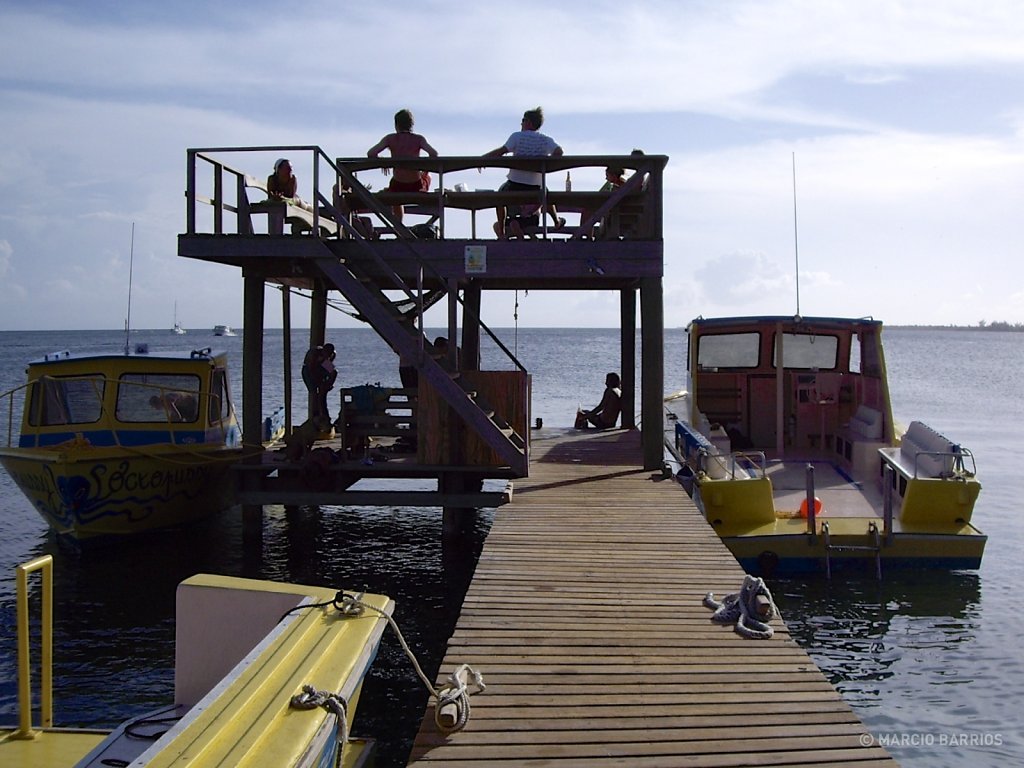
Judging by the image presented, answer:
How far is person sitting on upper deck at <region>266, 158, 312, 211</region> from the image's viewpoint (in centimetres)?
1266

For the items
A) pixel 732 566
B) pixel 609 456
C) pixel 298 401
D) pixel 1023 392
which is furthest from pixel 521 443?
pixel 1023 392

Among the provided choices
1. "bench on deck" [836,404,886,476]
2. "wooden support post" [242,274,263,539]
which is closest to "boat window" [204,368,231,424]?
"wooden support post" [242,274,263,539]

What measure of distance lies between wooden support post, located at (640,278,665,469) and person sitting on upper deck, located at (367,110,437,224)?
3.12 meters

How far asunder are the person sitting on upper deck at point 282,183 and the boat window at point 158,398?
3.51 meters

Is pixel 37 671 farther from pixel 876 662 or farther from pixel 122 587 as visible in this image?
pixel 876 662

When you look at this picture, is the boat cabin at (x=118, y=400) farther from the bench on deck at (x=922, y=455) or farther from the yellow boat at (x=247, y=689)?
the bench on deck at (x=922, y=455)

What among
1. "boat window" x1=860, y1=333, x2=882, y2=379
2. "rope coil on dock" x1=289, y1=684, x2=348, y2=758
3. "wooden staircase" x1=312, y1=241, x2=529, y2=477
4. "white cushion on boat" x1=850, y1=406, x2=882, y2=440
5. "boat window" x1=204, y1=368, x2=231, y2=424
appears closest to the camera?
"rope coil on dock" x1=289, y1=684, x2=348, y2=758

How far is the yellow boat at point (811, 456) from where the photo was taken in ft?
39.5

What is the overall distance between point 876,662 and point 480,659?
5934 mm

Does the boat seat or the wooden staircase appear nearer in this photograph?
the wooden staircase

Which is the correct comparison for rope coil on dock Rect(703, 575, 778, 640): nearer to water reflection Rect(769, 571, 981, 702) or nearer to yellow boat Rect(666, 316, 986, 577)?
water reflection Rect(769, 571, 981, 702)

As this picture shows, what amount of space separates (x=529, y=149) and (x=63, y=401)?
25.1 ft

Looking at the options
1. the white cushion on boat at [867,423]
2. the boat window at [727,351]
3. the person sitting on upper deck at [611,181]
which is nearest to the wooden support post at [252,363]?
the person sitting on upper deck at [611,181]

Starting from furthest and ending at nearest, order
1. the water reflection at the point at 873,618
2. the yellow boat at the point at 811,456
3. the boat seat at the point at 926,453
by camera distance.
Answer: the boat seat at the point at 926,453, the yellow boat at the point at 811,456, the water reflection at the point at 873,618
